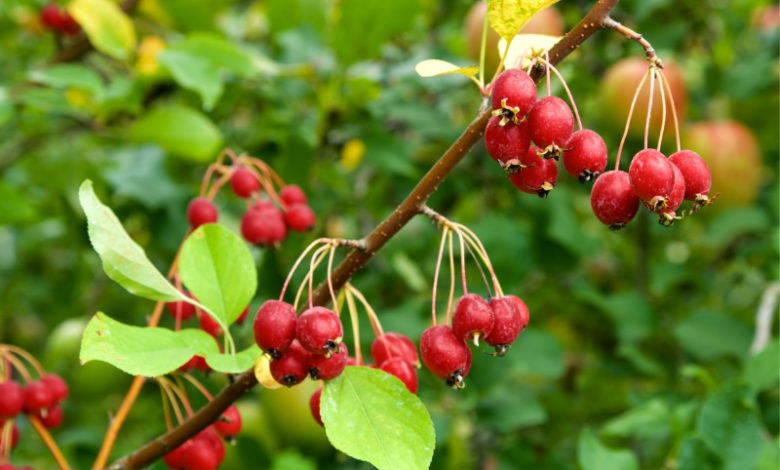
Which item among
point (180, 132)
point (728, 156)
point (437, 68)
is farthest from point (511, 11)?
point (728, 156)

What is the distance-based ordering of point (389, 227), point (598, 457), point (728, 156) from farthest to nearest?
point (728, 156), point (598, 457), point (389, 227)

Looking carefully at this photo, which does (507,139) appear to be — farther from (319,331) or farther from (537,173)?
(319,331)

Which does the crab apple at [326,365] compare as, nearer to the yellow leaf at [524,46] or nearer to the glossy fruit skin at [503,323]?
the glossy fruit skin at [503,323]

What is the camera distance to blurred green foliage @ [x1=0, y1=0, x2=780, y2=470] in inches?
62.5

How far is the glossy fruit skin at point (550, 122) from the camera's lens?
2.41ft

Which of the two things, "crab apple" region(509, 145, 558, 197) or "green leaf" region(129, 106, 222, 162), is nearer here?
"crab apple" region(509, 145, 558, 197)

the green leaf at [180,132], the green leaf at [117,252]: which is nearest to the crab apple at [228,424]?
the green leaf at [117,252]

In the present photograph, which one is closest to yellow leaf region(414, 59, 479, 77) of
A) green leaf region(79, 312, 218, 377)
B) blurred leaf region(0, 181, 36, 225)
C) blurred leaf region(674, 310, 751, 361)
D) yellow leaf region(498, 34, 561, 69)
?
yellow leaf region(498, 34, 561, 69)

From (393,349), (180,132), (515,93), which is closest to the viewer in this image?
(515,93)

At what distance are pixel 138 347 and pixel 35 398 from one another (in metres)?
0.35

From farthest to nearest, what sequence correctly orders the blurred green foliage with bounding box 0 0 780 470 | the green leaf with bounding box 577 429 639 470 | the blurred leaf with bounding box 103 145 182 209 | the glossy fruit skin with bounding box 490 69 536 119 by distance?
the blurred leaf with bounding box 103 145 182 209
the blurred green foliage with bounding box 0 0 780 470
the green leaf with bounding box 577 429 639 470
the glossy fruit skin with bounding box 490 69 536 119

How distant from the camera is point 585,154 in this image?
0.78 meters

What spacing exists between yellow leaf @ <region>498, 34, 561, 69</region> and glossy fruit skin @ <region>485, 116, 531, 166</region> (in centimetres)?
12

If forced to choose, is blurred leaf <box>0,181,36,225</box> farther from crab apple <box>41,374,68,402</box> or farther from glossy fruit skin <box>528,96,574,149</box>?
glossy fruit skin <box>528,96,574,149</box>
